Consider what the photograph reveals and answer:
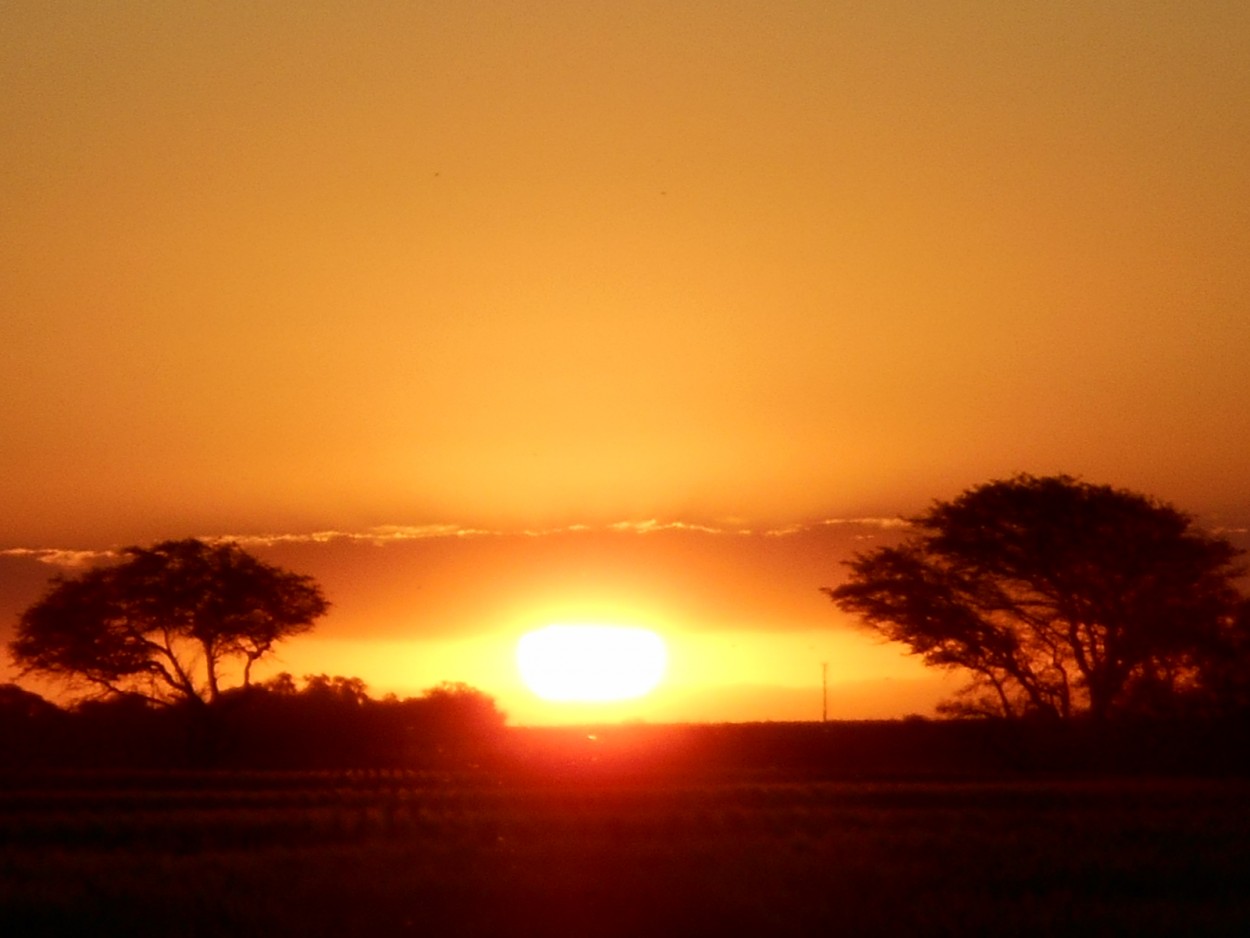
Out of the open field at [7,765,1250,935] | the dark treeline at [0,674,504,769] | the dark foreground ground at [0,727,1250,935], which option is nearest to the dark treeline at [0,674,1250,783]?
the dark treeline at [0,674,504,769]

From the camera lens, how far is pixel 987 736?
58.4 m

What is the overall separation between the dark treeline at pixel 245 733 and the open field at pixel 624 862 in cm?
2490

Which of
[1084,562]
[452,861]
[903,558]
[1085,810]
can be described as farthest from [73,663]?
[452,861]

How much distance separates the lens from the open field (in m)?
19.4

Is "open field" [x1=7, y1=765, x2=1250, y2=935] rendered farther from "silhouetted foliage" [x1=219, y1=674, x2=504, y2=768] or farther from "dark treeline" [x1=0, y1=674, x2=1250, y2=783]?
"silhouetted foliage" [x1=219, y1=674, x2=504, y2=768]

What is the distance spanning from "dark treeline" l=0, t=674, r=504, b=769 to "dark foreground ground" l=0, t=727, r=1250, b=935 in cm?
2193

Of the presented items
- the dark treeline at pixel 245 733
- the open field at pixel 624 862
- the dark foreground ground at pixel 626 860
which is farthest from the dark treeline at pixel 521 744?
the open field at pixel 624 862

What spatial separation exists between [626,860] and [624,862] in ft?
0.88

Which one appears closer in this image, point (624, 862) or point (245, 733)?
point (624, 862)

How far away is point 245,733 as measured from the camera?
68.3m

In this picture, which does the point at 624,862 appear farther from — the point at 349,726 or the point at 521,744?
the point at 521,744

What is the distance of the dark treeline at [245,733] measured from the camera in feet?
215

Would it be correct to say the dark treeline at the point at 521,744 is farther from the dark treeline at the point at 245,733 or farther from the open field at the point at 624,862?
the open field at the point at 624,862

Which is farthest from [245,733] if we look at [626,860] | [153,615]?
[626,860]
